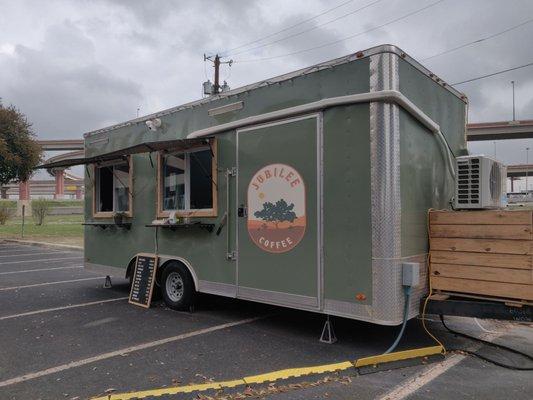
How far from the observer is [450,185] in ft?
18.5

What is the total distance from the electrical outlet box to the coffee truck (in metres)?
0.02

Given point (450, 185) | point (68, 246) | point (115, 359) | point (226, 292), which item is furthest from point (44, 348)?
point (68, 246)

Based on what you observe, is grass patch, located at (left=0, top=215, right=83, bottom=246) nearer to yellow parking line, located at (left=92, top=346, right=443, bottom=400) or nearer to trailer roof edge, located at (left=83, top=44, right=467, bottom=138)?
trailer roof edge, located at (left=83, top=44, right=467, bottom=138)

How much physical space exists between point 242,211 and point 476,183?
270cm

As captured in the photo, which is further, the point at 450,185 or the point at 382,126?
the point at 450,185

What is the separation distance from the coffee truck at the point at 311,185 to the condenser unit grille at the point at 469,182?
24 cm

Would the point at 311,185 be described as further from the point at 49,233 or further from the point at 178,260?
the point at 49,233

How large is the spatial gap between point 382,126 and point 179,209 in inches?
134

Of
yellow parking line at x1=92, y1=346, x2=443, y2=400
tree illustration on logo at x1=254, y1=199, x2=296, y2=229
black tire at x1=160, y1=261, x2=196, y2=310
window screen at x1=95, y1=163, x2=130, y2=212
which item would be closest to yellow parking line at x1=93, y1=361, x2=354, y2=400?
yellow parking line at x1=92, y1=346, x2=443, y2=400

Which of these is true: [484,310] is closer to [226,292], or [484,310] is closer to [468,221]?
[468,221]

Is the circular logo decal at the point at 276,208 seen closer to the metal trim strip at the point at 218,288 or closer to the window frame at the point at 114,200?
the metal trim strip at the point at 218,288

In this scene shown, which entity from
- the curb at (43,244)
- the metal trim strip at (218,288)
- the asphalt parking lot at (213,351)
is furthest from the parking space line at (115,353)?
the curb at (43,244)

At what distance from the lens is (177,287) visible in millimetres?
6777

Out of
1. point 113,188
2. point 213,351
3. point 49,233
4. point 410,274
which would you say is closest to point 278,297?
point 213,351
